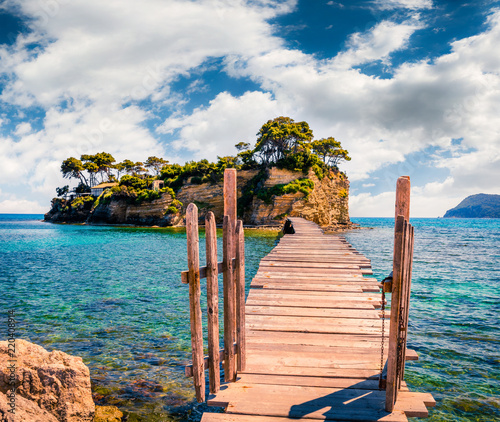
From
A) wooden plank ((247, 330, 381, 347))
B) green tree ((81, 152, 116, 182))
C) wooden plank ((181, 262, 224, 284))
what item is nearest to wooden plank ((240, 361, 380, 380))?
wooden plank ((247, 330, 381, 347))

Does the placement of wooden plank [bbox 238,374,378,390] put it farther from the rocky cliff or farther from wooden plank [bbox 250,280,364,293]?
the rocky cliff

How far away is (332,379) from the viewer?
4.26m

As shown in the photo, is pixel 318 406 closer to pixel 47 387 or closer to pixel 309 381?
pixel 309 381

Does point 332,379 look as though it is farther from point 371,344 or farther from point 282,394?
point 371,344

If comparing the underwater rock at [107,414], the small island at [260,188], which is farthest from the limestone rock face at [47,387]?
the small island at [260,188]

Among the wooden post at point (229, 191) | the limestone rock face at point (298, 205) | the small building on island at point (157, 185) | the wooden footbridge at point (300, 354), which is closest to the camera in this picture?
the wooden footbridge at point (300, 354)

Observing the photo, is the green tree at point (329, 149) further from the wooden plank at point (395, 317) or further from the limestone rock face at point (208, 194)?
the wooden plank at point (395, 317)

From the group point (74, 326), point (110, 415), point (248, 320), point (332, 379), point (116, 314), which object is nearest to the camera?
point (332, 379)

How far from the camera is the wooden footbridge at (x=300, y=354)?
3477 millimetres

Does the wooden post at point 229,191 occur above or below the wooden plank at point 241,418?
above

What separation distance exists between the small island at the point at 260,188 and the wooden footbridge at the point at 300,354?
153ft

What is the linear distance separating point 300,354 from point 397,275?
2.34 m

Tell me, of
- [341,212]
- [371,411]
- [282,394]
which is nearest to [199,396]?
[282,394]

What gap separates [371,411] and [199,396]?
1.94 meters
